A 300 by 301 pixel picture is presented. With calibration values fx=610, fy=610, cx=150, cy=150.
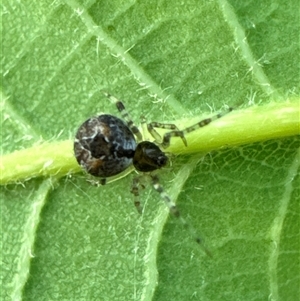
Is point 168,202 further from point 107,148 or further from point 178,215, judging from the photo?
point 107,148

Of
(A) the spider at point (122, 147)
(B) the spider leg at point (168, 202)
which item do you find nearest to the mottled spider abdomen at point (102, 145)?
(A) the spider at point (122, 147)

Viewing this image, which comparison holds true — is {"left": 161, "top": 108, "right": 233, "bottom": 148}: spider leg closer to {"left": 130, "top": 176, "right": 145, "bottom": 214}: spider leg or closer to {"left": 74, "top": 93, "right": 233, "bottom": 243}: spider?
{"left": 74, "top": 93, "right": 233, "bottom": 243}: spider

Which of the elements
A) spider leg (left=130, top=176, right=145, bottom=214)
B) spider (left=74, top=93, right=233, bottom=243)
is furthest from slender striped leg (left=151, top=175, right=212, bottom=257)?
spider leg (left=130, top=176, right=145, bottom=214)

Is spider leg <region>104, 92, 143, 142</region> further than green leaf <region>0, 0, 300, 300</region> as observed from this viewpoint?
Yes

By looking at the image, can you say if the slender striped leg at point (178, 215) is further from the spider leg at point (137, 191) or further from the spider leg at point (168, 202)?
the spider leg at point (137, 191)

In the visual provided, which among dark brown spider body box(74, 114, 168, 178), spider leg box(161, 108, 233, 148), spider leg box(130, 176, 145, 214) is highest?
dark brown spider body box(74, 114, 168, 178)

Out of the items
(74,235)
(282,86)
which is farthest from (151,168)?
(282,86)
